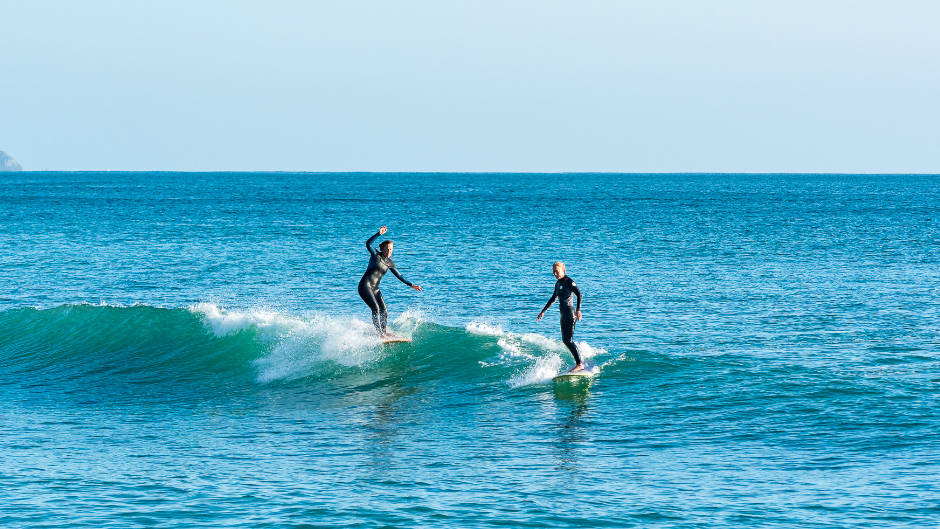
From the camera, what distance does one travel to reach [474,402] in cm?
1633

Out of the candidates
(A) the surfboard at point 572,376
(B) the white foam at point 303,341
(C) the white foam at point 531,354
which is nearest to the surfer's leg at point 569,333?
(A) the surfboard at point 572,376

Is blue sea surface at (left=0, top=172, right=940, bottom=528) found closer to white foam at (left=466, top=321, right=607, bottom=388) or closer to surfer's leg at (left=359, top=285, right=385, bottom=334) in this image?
white foam at (left=466, top=321, right=607, bottom=388)

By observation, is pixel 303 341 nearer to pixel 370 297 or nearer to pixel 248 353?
pixel 248 353

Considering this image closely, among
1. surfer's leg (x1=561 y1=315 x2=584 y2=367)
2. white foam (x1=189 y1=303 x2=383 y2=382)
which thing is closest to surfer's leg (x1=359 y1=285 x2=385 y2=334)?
white foam (x1=189 y1=303 x2=383 y2=382)

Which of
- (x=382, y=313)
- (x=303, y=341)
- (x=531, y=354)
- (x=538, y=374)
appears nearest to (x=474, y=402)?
(x=538, y=374)

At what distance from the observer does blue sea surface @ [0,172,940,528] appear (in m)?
10.9

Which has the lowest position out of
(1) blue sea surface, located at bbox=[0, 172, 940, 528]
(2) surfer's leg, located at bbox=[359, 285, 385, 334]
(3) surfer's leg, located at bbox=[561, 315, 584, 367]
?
(1) blue sea surface, located at bbox=[0, 172, 940, 528]

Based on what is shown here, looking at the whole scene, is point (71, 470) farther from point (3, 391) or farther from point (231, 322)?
point (231, 322)

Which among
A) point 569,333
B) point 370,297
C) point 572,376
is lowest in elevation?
point 572,376

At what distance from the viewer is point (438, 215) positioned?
85.9 meters

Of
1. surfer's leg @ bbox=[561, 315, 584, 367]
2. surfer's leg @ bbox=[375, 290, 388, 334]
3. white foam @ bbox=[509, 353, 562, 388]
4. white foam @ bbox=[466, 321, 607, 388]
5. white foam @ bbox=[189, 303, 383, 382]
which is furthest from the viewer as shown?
white foam @ bbox=[189, 303, 383, 382]

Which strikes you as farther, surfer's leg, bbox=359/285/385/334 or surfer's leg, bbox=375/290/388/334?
surfer's leg, bbox=375/290/388/334

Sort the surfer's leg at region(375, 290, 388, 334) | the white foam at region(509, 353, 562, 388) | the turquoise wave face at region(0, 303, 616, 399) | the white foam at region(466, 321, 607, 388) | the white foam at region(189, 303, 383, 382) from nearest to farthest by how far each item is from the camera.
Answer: the white foam at region(509, 353, 562, 388) < the white foam at region(466, 321, 607, 388) < the turquoise wave face at region(0, 303, 616, 399) < the surfer's leg at region(375, 290, 388, 334) < the white foam at region(189, 303, 383, 382)

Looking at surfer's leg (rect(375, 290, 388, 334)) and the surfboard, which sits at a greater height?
surfer's leg (rect(375, 290, 388, 334))
